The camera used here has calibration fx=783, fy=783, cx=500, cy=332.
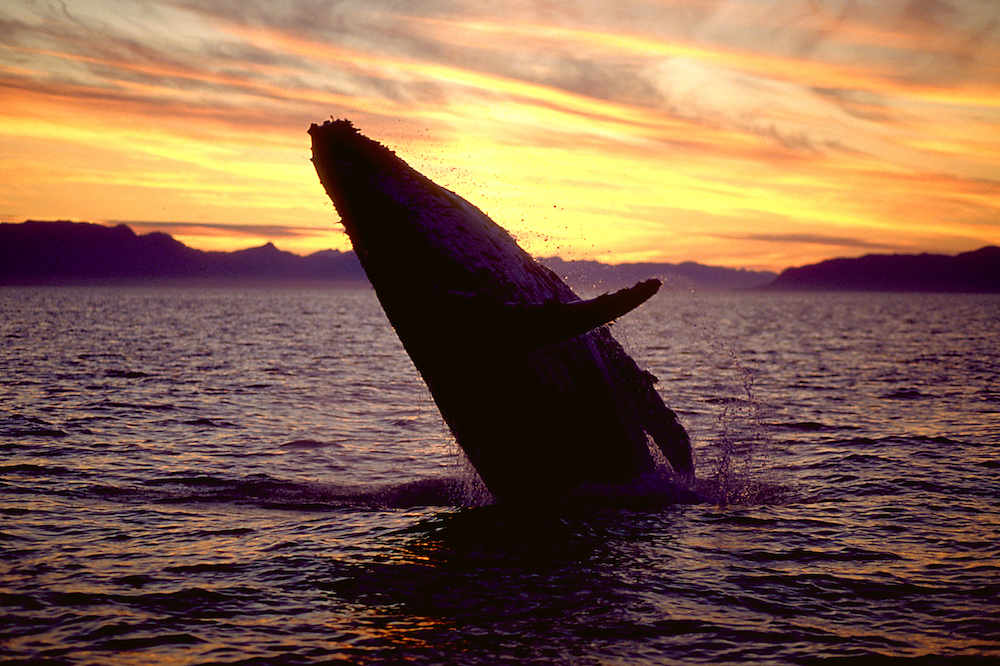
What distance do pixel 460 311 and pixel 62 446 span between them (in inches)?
463

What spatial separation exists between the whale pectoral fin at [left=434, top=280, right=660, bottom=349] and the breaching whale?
19 millimetres

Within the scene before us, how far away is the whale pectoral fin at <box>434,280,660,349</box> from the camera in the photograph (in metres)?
5.86

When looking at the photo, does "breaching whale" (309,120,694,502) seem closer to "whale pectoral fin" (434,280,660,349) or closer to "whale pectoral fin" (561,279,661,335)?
"whale pectoral fin" (434,280,660,349)

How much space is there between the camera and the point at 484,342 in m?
6.47

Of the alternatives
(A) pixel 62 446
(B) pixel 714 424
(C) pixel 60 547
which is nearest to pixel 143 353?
(A) pixel 62 446

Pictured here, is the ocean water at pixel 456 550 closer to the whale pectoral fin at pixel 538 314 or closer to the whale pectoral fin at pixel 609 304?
the whale pectoral fin at pixel 538 314

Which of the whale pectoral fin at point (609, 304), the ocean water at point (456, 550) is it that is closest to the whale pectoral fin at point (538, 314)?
the whale pectoral fin at point (609, 304)

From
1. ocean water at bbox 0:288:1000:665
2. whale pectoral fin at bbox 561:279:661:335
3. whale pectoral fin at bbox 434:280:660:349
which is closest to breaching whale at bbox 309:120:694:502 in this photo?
whale pectoral fin at bbox 434:280:660:349


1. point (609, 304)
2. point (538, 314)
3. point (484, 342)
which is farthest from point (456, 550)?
point (609, 304)

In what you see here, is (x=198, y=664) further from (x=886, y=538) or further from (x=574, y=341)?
(x=886, y=538)

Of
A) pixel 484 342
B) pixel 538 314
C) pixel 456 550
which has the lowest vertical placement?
pixel 456 550

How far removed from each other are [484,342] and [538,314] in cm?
68

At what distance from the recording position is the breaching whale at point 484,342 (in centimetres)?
743

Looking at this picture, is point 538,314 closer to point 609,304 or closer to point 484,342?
point 609,304
